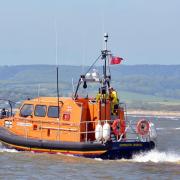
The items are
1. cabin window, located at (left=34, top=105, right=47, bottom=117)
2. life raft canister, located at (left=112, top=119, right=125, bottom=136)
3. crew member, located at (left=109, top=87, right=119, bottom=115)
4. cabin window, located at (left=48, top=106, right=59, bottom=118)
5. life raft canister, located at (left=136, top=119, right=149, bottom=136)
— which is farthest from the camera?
cabin window, located at (left=34, top=105, right=47, bottom=117)

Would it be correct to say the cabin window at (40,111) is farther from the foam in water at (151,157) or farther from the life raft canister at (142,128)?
the foam in water at (151,157)

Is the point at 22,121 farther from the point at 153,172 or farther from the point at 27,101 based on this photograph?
the point at 153,172

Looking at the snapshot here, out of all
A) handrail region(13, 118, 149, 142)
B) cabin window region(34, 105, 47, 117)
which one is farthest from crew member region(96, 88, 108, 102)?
cabin window region(34, 105, 47, 117)

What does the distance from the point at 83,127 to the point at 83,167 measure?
2259mm

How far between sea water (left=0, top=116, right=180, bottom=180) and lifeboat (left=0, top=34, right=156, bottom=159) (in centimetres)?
30

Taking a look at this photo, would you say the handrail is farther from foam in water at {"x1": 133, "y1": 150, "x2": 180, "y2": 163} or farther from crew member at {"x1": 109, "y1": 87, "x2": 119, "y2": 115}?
foam in water at {"x1": 133, "y1": 150, "x2": 180, "y2": 163}

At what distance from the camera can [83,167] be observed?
2166 cm

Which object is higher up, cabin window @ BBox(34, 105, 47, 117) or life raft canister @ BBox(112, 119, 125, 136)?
cabin window @ BBox(34, 105, 47, 117)

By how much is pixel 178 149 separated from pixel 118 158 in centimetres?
727

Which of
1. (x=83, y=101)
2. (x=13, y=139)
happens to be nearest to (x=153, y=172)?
(x=83, y=101)

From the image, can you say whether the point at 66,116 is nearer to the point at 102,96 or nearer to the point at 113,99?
the point at 102,96

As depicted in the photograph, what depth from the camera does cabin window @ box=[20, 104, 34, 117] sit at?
2503cm

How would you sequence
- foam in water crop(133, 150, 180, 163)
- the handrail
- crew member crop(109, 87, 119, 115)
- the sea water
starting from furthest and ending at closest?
1. crew member crop(109, 87, 119, 115)
2. the handrail
3. foam in water crop(133, 150, 180, 163)
4. the sea water

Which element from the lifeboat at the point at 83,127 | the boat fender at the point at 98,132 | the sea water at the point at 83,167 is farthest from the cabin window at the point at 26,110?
the boat fender at the point at 98,132
